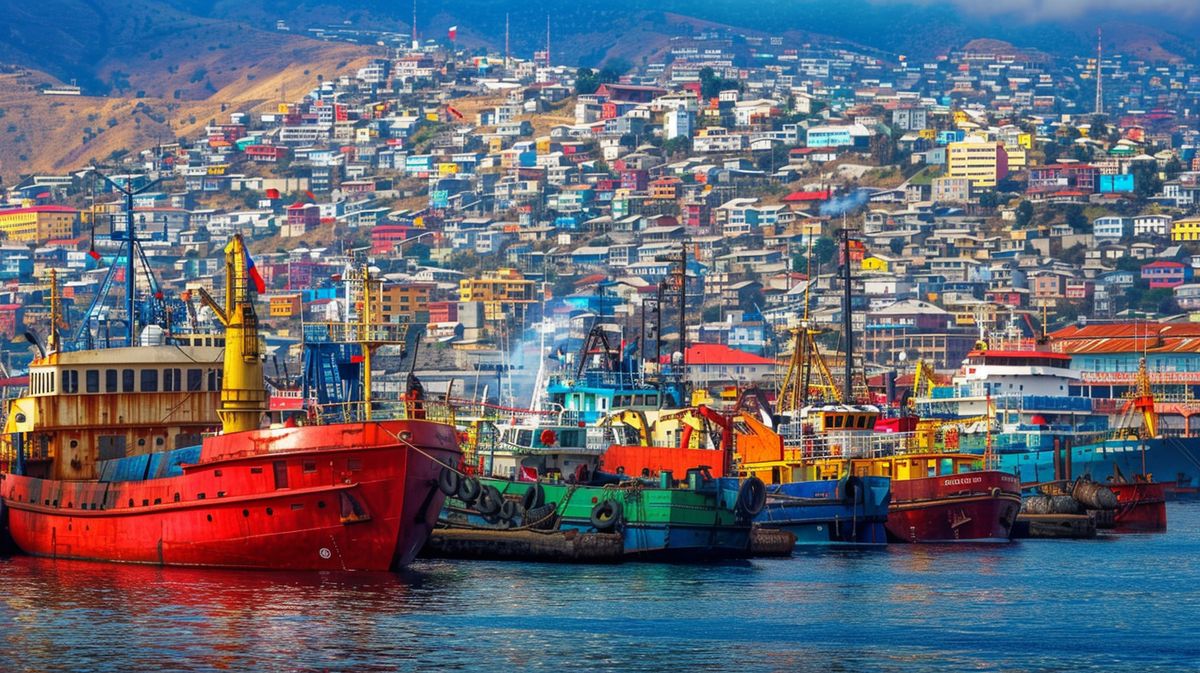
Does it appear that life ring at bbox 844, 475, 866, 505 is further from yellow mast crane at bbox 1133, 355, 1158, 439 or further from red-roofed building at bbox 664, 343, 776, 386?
red-roofed building at bbox 664, 343, 776, 386

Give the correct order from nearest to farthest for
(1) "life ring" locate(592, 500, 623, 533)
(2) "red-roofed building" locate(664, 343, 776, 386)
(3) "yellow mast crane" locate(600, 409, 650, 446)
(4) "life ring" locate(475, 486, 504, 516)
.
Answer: (4) "life ring" locate(475, 486, 504, 516) → (1) "life ring" locate(592, 500, 623, 533) → (3) "yellow mast crane" locate(600, 409, 650, 446) → (2) "red-roofed building" locate(664, 343, 776, 386)

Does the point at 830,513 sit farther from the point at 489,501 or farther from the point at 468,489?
the point at 468,489

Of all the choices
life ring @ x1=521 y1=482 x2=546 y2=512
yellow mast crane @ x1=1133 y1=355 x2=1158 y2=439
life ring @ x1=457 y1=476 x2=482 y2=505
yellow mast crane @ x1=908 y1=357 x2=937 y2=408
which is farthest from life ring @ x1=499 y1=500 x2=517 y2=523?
yellow mast crane @ x1=1133 y1=355 x2=1158 y2=439

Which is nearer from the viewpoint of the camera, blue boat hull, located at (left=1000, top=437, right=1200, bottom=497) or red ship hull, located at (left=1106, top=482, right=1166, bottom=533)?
red ship hull, located at (left=1106, top=482, right=1166, bottom=533)

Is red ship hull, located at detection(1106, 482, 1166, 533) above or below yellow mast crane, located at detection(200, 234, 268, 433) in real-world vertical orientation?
below

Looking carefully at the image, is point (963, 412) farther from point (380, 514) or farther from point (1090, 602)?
point (380, 514)

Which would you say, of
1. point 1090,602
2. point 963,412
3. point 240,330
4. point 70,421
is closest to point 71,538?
point 70,421

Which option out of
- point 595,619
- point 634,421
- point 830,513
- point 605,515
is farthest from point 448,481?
point 634,421
